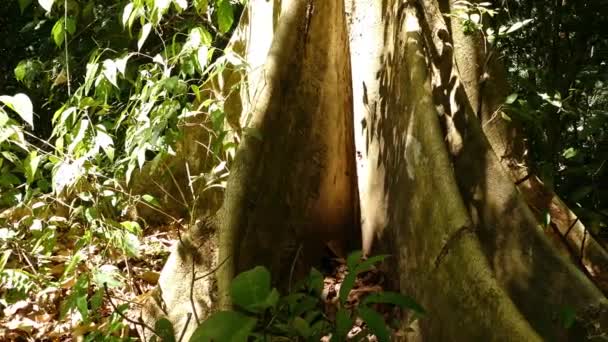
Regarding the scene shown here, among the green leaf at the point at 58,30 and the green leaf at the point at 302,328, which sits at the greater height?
the green leaf at the point at 58,30

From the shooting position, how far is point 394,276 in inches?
121

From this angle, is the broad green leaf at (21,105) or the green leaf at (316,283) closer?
the green leaf at (316,283)

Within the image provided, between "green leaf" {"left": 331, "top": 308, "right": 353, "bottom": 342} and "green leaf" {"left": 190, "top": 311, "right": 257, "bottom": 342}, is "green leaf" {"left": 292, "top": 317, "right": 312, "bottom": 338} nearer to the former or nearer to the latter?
"green leaf" {"left": 331, "top": 308, "right": 353, "bottom": 342}

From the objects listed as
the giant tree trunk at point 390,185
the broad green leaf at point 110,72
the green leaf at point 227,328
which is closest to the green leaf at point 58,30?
the broad green leaf at point 110,72

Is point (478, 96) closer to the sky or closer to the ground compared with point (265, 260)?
closer to the sky

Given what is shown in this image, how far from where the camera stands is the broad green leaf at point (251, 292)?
5.59ft

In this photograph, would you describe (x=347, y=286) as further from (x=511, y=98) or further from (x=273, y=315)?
(x=511, y=98)

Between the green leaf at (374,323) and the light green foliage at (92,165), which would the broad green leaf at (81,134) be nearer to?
the light green foliage at (92,165)

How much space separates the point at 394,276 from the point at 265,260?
619 mm

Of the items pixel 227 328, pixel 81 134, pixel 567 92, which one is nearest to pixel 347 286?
pixel 227 328

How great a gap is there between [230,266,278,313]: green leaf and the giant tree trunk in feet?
3.00

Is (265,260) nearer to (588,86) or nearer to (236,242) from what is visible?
(236,242)

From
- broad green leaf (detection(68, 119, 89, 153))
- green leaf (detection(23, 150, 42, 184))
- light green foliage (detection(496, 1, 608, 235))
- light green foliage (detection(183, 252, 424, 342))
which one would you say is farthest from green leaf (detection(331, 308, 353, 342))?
light green foliage (detection(496, 1, 608, 235))

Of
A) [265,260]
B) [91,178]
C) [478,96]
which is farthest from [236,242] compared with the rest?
[478,96]
